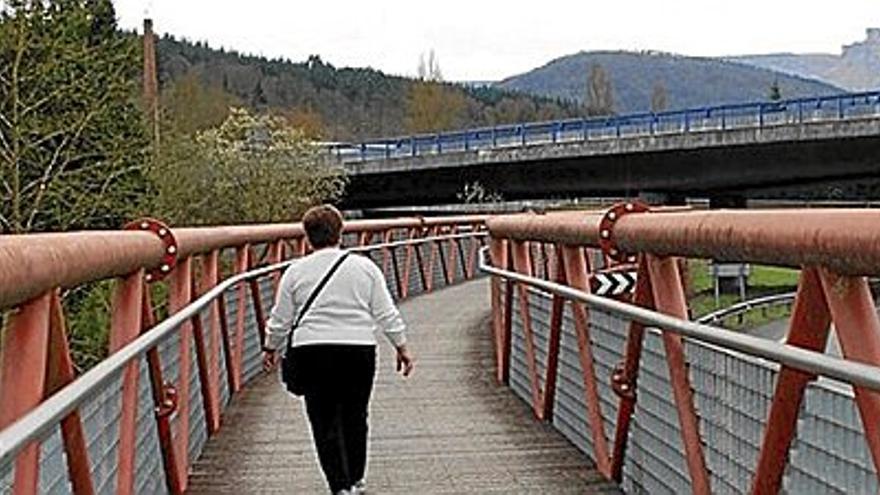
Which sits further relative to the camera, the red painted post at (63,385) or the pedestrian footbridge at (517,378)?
the red painted post at (63,385)

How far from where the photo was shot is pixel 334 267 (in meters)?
7.52

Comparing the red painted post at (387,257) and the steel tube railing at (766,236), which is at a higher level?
the steel tube railing at (766,236)

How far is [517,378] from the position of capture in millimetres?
11703

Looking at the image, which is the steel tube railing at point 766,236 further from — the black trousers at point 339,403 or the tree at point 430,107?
the tree at point 430,107

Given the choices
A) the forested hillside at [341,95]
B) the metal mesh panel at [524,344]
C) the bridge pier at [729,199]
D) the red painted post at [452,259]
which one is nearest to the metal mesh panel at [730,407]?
the metal mesh panel at [524,344]

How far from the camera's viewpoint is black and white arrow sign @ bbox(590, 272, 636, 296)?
8.73 meters

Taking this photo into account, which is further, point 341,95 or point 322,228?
point 341,95

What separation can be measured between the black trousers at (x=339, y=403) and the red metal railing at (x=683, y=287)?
42.9 inches

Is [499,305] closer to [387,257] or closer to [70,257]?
[70,257]

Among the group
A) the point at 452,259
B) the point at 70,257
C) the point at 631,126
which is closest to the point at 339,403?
the point at 70,257

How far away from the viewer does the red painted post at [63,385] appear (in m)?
4.57

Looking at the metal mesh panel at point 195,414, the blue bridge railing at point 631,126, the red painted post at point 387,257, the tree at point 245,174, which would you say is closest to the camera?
the metal mesh panel at point 195,414

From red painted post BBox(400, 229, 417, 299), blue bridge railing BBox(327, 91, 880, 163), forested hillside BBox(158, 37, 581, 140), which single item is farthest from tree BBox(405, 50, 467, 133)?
red painted post BBox(400, 229, 417, 299)

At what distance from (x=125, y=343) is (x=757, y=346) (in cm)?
247
